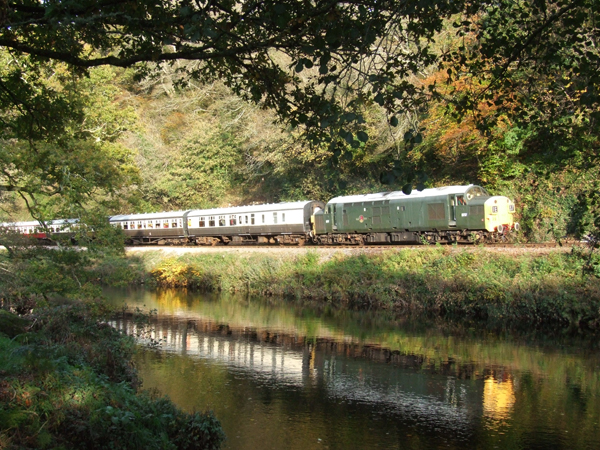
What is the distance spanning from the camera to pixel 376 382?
44.0ft

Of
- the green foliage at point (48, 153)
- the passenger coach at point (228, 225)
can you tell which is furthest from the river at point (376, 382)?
the passenger coach at point (228, 225)

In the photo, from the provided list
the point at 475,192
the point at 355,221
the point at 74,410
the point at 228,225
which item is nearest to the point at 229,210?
the point at 228,225

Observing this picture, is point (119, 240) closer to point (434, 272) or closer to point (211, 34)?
point (211, 34)

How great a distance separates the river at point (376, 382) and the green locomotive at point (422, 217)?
6.76 metres

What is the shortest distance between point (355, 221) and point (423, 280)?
7831 mm

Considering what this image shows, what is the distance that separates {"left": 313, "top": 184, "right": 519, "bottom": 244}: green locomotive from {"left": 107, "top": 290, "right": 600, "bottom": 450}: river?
266 inches

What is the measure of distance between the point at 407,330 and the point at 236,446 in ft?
33.9

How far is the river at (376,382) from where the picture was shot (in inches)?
407

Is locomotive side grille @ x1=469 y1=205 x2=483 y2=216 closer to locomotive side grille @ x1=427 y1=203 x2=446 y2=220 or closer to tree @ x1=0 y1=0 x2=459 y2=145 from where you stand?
locomotive side grille @ x1=427 y1=203 x2=446 y2=220

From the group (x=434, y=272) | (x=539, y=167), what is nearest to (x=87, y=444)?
(x=434, y=272)

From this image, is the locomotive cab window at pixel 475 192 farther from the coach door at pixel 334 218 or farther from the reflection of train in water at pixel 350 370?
the reflection of train in water at pixel 350 370

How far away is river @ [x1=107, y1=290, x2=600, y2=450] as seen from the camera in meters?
10.3

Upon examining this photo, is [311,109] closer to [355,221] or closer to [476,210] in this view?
[476,210]

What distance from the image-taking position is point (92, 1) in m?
8.02
